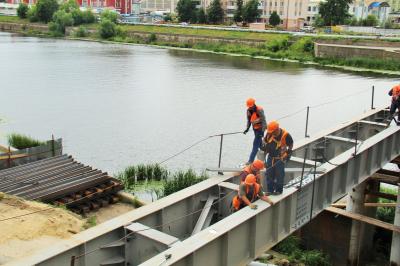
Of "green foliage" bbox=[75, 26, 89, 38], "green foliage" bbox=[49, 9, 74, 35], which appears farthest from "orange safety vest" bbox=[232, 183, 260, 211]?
"green foliage" bbox=[49, 9, 74, 35]

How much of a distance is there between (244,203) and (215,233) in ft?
4.88

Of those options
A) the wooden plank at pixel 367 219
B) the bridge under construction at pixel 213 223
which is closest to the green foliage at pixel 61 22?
the wooden plank at pixel 367 219

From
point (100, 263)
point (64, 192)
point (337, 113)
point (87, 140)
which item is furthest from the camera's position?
point (337, 113)

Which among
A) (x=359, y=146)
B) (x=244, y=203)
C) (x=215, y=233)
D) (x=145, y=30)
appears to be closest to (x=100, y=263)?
(x=215, y=233)

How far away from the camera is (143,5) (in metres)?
184

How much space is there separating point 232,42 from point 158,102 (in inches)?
2181

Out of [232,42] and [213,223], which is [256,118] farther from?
[232,42]

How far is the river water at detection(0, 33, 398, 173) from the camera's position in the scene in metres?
27.6

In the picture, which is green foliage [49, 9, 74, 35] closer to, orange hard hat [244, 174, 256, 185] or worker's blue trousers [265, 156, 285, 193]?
worker's blue trousers [265, 156, 285, 193]

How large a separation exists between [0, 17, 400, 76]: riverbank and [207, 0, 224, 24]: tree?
19757 millimetres

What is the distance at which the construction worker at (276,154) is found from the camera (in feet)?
35.0

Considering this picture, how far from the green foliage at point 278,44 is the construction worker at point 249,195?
246ft

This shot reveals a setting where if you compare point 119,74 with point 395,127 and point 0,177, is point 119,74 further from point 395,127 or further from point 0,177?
point 395,127

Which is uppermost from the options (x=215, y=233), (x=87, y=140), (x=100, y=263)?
(x=215, y=233)
